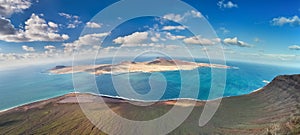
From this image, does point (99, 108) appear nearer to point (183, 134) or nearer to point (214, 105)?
point (183, 134)

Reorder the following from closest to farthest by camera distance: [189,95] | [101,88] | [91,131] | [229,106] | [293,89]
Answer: [91,131] < [293,89] < [229,106] < [189,95] < [101,88]

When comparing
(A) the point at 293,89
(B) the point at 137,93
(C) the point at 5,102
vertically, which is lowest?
(C) the point at 5,102

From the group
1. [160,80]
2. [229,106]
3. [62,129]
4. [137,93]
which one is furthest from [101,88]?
[229,106]

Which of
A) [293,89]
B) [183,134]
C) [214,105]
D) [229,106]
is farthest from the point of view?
[214,105]

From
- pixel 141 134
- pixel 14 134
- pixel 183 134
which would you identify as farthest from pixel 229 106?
pixel 14 134

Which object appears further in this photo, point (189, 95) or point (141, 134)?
point (189, 95)

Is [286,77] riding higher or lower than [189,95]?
higher

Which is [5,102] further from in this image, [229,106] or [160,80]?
[229,106]
